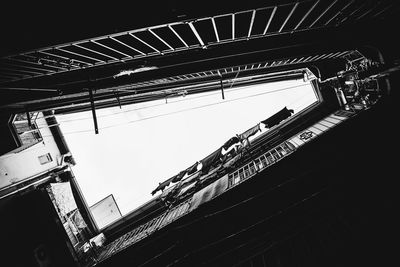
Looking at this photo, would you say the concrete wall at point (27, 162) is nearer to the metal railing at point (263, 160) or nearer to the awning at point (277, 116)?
the metal railing at point (263, 160)

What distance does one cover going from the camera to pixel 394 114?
6.34 meters

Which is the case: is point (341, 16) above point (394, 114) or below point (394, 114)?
above

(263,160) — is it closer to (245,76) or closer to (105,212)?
(245,76)

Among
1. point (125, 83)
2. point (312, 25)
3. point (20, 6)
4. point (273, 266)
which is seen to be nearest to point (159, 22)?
point (20, 6)

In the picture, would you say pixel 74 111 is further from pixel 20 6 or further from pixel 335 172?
pixel 335 172

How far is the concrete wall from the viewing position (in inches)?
430

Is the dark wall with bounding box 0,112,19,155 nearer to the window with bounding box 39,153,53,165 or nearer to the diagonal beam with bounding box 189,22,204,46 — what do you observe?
the window with bounding box 39,153,53,165

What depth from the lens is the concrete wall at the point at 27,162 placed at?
35.9ft

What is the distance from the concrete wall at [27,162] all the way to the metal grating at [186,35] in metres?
6.35

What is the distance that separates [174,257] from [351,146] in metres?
6.86

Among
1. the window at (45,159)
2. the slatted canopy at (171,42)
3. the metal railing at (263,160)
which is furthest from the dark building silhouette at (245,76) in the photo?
the window at (45,159)

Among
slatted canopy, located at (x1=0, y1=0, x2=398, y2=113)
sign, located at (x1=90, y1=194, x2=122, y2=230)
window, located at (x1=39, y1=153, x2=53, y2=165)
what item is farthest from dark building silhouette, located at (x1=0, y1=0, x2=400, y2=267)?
sign, located at (x1=90, y1=194, x2=122, y2=230)

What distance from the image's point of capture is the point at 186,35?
4.83m

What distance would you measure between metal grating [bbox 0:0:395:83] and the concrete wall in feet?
20.8
